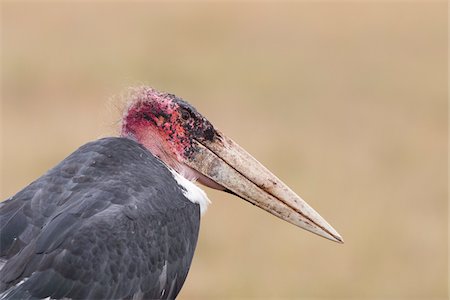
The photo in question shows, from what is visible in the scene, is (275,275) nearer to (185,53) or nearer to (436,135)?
(436,135)

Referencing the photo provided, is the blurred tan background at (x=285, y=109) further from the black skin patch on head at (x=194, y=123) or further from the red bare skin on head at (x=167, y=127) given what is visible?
the black skin patch on head at (x=194, y=123)

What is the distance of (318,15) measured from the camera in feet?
66.8

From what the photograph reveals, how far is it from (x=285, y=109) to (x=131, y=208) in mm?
9771

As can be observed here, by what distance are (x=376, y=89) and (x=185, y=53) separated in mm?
3239

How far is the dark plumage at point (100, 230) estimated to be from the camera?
4656 mm

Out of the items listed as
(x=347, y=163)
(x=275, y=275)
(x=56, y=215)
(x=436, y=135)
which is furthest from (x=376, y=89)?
(x=56, y=215)

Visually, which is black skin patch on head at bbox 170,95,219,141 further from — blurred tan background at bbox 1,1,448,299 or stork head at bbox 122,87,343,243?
blurred tan background at bbox 1,1,448,299

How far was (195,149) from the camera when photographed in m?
5.79

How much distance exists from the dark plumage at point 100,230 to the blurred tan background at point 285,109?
81 cm

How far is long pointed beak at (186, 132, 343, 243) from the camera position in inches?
229

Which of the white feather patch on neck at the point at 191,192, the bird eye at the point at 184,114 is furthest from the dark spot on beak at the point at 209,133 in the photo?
the white feather patch on neck at the point at 191,192

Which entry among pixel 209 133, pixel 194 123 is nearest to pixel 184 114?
pixel 194 123

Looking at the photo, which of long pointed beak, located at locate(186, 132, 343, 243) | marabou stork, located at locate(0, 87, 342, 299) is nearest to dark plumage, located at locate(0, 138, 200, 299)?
marabou stork, located at locate(0, 87, 342, 299)

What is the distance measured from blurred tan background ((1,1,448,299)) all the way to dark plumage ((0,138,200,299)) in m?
0.81
